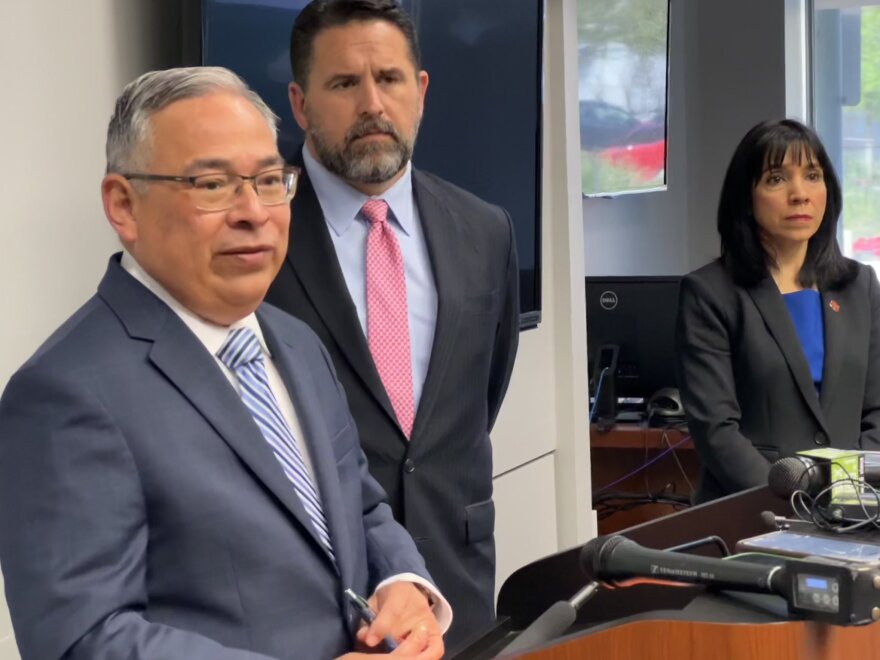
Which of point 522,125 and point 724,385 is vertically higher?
point 522,125

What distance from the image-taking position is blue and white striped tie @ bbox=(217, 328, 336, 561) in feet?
5.22

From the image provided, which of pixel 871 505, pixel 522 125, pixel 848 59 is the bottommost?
pixel 871 505

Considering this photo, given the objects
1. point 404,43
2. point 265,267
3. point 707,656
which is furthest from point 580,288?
point 707,656

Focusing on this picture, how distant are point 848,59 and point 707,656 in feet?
24.4

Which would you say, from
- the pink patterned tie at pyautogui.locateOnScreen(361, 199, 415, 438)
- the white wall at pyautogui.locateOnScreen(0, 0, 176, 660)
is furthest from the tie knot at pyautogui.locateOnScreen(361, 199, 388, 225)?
the white wall at pyautogui.locateOnScreen(0, 0, 176, 660)

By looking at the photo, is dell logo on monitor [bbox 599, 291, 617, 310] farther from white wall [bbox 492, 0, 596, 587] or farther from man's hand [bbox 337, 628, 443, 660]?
man's hand [bbox 337, 628, 443, 660]

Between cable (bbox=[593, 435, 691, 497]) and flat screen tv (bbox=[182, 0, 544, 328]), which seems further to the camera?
cable (bbox=[593, 435, 691, 497])

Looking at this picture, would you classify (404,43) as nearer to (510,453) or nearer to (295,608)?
(295,608)

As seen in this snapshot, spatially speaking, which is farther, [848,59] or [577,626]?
[848,59]

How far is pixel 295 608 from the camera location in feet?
5.07

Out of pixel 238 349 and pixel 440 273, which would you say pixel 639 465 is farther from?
pixel 238 349

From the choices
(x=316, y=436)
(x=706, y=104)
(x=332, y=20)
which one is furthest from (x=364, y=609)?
(x=706, y=104)

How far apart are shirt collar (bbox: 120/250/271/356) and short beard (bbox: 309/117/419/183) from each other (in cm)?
70

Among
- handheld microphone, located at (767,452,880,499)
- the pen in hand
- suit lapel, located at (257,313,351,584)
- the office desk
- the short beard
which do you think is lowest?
the office desk
